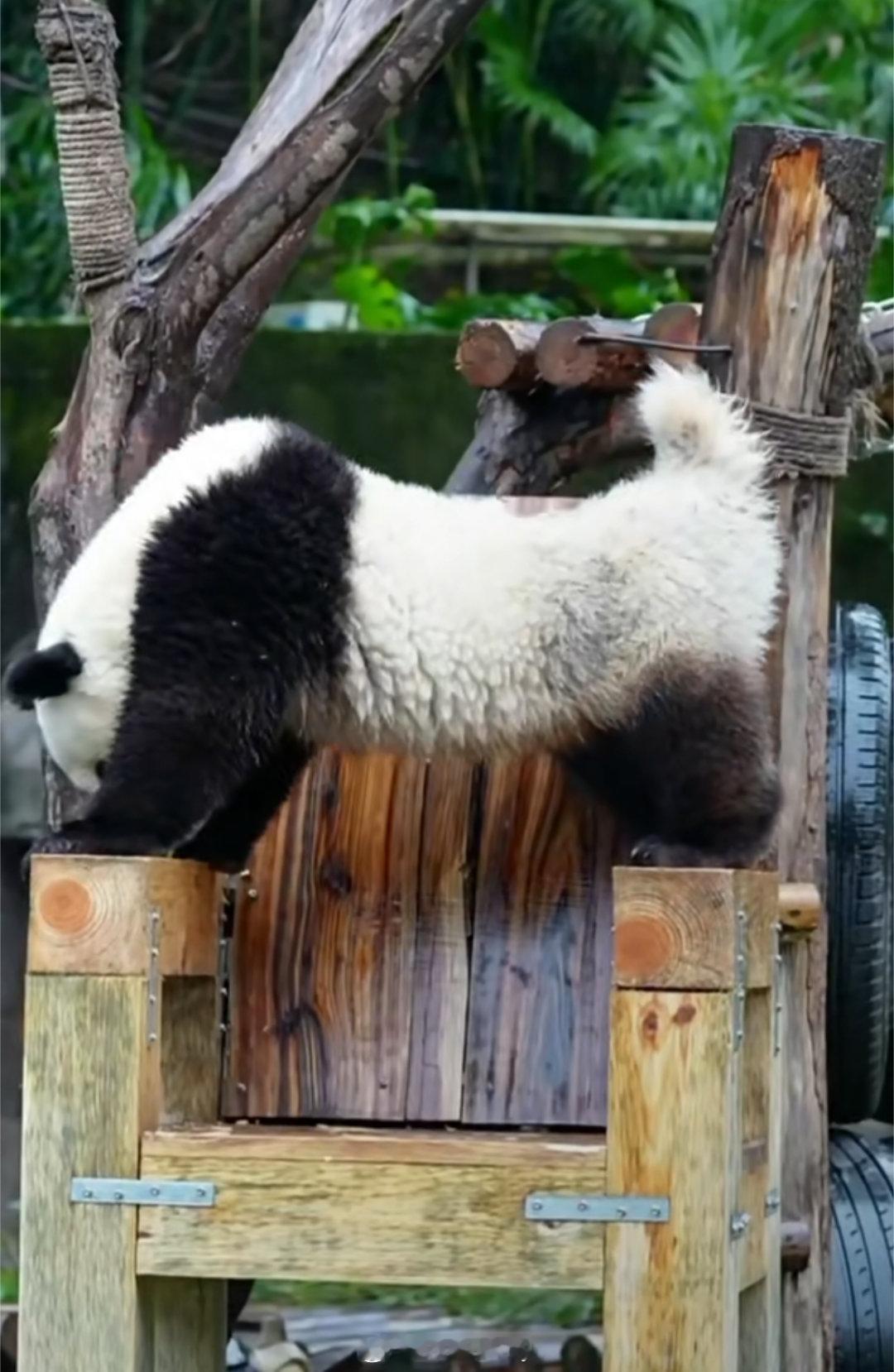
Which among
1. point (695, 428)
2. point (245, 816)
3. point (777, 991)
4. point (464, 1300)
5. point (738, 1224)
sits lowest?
point (464, 1300)

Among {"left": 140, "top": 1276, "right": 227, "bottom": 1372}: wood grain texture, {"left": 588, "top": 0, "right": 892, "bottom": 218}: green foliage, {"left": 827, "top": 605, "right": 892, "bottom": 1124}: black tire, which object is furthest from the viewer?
{"left": 588, "top": 0, "right": 892, "bottom": 218}: green foliage

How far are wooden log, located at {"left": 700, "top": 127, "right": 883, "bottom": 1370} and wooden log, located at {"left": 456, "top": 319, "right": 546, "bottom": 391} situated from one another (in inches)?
11.8

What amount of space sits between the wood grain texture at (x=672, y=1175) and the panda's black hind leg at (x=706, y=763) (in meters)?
0.46

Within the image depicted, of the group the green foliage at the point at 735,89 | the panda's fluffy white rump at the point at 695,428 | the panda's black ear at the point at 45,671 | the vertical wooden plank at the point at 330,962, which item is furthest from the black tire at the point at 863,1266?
the green foliage at the point at 735,89

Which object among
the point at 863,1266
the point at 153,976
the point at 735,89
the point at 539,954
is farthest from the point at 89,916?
the point at 735,89

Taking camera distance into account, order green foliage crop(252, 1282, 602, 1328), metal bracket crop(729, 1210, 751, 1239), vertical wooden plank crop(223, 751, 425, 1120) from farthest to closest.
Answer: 1. green foliage crop(252, 1282, 602, 1328)
2. vertical wooden plank crop(223, 751, 425, 1120)
3. metal bracket crop(729, 1210, 751, 1239)

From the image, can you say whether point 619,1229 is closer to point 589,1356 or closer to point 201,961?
point 201,961

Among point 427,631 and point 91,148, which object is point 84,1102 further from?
point 91,148

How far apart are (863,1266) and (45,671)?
1.93 meters

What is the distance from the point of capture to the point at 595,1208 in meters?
2.76

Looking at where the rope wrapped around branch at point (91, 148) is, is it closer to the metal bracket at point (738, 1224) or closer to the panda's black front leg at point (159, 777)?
the panda's black front leg at point (159, 777)

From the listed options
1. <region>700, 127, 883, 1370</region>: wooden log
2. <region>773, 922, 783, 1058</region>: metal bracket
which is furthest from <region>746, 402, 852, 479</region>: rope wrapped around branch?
<region>773, 922, 783, 1058</region>: metal bracket

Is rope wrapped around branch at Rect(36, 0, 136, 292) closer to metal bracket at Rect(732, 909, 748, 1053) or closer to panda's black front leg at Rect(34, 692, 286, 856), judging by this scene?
panda's black front leg at Rect(34, 692, 286, 856)

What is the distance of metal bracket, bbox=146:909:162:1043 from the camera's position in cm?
287
